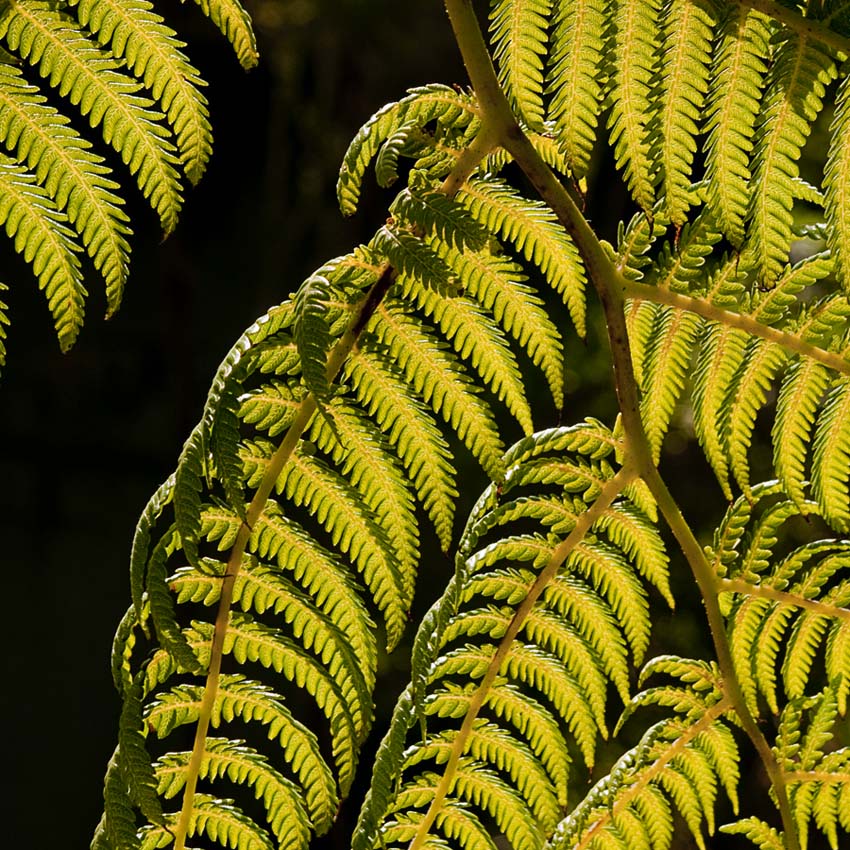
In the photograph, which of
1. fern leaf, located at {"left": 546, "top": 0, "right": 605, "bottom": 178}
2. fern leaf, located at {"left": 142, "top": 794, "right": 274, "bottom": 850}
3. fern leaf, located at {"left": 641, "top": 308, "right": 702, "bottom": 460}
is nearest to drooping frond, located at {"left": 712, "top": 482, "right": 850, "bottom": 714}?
fern leaf, located at {"left": 641, "top": 308, "right": 702, "bottom": 460}

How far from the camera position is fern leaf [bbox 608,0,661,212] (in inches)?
34.4

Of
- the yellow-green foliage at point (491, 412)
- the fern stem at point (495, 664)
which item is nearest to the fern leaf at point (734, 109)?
the yellow-green foliage at point (491, 412)

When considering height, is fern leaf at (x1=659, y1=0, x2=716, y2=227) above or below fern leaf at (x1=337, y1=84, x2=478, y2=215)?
above

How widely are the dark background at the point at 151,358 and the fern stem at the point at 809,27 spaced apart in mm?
4083

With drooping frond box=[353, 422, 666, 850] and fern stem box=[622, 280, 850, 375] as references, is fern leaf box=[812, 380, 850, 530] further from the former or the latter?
drooping frond box=[353, 422, 666, 850]

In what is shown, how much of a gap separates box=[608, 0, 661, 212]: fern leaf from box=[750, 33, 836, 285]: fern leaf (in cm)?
9

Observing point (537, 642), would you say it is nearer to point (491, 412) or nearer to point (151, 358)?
point (491, 412)

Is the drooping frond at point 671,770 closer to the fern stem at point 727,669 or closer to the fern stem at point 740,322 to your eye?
the fern stem at point 727,669

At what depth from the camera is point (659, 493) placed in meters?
0.96

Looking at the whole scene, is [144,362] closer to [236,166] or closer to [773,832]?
[236,166]

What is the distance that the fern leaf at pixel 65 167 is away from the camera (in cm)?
84

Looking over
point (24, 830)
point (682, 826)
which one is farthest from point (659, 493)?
point (24, 830)

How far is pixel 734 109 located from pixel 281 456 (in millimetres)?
492

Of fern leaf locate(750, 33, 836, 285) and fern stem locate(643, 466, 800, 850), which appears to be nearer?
fern leaf locate(750, 33, 836, 285)
